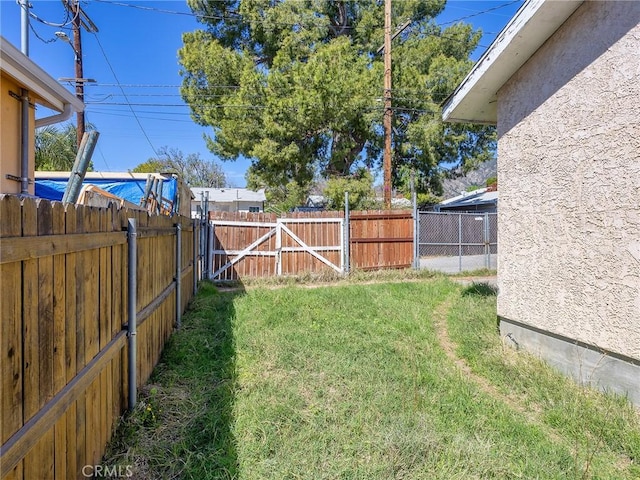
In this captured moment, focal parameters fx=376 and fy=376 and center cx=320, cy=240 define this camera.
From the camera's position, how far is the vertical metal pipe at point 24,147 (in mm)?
5000

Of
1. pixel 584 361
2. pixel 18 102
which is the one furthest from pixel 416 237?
pixel 18 102

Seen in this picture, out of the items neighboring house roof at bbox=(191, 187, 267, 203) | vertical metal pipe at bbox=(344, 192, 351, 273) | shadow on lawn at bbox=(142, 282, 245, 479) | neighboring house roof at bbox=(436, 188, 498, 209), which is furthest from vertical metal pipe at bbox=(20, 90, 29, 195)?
neighboring house roof at bbox=(191, 187, 267, 203)

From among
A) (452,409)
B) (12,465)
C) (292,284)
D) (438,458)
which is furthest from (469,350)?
(292,284)

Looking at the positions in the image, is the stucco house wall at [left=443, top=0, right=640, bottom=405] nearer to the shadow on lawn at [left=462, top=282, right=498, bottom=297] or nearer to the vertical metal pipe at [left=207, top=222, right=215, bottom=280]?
the shadow on lawn at [left=462, top=282, right=498, bottom=297]

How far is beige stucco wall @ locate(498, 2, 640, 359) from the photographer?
132 inches

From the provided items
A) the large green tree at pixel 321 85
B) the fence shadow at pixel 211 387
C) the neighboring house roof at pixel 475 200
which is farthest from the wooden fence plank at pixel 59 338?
the neighboring house roof at pixel 475 200

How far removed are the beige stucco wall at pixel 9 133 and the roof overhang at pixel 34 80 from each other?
17cm

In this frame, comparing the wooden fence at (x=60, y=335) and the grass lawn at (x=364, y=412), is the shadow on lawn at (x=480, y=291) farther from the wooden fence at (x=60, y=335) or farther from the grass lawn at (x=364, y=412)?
the wooden fence at (x=60, y=335)

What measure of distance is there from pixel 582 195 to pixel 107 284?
4.34 m

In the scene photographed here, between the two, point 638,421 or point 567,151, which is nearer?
point 638,421

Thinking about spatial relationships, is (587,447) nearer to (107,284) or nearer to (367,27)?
(107,284)

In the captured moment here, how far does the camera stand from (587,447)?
8.96 ft

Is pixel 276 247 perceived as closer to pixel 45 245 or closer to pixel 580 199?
pixel 580 199

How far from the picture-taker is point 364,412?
3.06 metres
